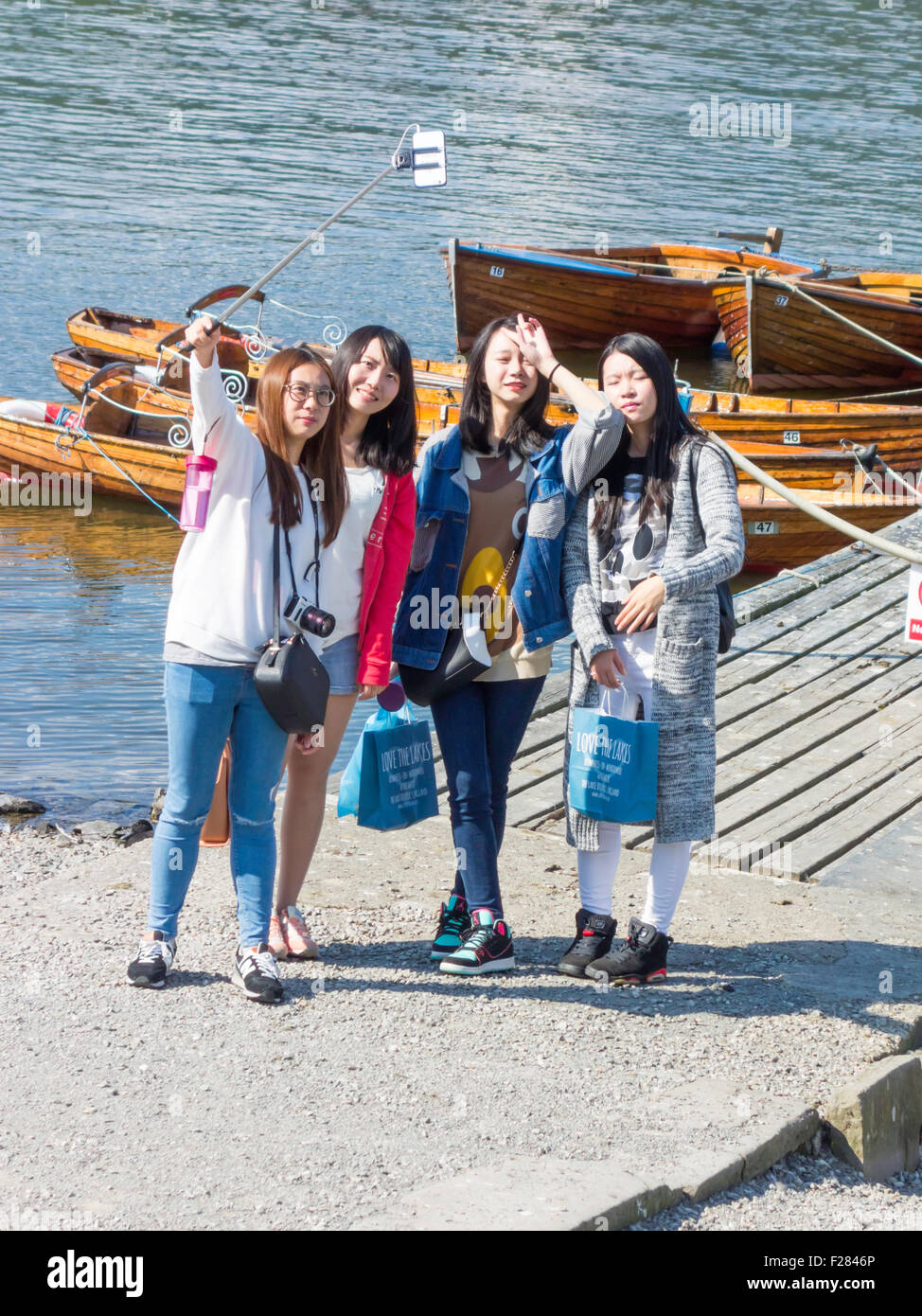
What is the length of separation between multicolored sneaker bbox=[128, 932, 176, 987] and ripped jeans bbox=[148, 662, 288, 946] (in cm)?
3

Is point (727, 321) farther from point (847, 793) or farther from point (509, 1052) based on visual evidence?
point (509, 1052)

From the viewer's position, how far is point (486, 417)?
4180 mm

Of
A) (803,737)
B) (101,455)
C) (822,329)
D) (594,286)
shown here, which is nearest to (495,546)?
(803,737)

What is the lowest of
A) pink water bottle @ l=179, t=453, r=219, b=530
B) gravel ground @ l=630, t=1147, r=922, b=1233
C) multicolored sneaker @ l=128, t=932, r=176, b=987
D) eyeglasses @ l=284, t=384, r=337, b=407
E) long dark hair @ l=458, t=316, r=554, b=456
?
gravel ground @ l=630, t=1147, r=922, b=1233

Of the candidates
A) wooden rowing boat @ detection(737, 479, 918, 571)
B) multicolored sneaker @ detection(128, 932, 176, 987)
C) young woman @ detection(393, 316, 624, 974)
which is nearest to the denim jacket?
young woman @ detection(393, 316, 624, 974)

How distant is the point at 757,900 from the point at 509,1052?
1456 mm

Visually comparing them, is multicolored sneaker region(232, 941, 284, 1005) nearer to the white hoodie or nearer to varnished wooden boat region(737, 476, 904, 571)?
the white hoodie

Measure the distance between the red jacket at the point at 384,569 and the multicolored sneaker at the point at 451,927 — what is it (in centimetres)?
76

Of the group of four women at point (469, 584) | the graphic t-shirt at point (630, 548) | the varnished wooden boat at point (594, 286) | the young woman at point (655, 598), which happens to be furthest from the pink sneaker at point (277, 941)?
the varnished wooden boat at point (594, 286)

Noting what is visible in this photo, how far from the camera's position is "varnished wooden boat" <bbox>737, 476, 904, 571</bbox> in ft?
36.7

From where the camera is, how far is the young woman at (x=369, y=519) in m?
4.11

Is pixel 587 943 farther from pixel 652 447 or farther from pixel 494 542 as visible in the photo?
pixel 652 447

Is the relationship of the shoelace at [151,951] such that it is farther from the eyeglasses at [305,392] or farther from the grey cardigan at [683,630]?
the eyeglasses at [305,392]

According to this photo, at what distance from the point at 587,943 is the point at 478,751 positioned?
25.4 inches
